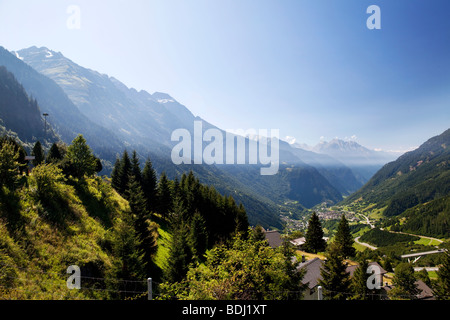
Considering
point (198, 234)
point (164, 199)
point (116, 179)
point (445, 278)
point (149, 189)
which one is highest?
point (116, 179)

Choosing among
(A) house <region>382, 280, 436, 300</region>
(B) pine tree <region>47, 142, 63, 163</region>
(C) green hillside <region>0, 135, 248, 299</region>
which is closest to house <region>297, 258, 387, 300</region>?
(A) house <region>382, 280, 436, 300</region>

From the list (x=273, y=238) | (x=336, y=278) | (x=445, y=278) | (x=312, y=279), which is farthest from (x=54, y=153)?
(x=445, y=278)

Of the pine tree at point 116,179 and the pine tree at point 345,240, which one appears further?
the pine tree at point 345,240

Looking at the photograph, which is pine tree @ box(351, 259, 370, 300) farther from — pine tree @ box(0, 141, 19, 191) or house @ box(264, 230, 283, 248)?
pine tree @ box(0, 141, 19, 191)

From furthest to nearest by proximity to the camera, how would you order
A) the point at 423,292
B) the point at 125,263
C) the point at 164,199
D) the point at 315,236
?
the point at 315,236
the point at 423,292
the point at 164,199
the point at 125,263

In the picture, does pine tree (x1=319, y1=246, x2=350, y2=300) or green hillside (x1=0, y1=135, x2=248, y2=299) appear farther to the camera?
pine tree (x1=319, y1=246, x2=350, y2=300)

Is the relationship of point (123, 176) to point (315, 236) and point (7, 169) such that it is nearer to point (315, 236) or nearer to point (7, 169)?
point (7, 169)

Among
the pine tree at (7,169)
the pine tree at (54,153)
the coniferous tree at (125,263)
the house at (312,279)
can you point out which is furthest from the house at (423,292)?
the pine tree at (54,153)

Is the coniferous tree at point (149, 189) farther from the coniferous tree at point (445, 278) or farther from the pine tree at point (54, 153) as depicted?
the coniferous tree at point (445, 278)
